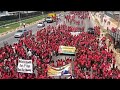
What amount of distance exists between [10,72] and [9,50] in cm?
421

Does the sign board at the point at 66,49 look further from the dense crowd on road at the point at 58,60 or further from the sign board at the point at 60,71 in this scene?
the sign board at the point at 60,71

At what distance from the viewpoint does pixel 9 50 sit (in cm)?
1912

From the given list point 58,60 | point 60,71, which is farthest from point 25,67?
point 58,60

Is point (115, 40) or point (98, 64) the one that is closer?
point (98, 64)

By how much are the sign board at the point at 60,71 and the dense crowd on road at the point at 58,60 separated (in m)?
0.23

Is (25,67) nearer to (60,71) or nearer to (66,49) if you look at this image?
(60,71)

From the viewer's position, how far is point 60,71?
50.4 feet

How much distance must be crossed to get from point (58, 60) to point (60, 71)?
130 cm

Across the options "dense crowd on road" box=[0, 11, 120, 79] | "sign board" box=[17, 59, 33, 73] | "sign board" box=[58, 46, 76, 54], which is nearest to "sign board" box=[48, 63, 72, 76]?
"dense crowd on road" box=[0, 11, 120, 79]

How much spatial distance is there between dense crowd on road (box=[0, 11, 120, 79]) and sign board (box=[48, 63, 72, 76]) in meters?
0.23

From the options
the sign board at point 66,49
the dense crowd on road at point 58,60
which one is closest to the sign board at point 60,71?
the dense crowd on road at point 58,60

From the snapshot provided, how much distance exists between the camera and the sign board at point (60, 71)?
597 inches
